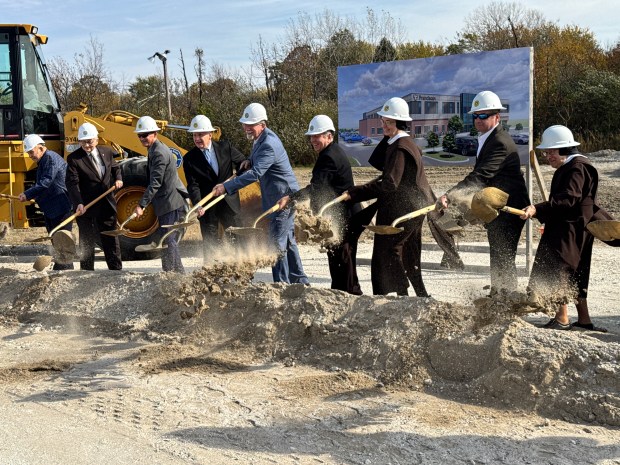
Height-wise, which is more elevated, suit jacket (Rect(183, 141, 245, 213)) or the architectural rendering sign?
the architectural rendering sign

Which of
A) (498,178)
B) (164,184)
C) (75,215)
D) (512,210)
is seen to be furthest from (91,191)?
(512,210)

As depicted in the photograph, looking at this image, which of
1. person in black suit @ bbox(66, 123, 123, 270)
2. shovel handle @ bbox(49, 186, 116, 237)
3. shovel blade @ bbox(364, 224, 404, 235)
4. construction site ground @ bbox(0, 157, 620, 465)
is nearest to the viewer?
construction site ground @ bbox(0, 157, 620, 465)

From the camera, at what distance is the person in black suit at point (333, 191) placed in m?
7.23

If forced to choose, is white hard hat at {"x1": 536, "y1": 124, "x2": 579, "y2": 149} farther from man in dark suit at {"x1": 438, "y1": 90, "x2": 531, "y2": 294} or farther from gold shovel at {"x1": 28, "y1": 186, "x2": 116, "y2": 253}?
gold shovel at {"x1": 28, "y1": 186, "x2": 116, "y2": 253}

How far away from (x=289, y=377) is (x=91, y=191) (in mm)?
4181

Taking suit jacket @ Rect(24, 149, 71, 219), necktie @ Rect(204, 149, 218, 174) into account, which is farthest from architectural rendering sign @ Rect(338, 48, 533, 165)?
suit jacket @ Rect(24, 149, 71, 219)

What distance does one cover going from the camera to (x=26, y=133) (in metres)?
11.6

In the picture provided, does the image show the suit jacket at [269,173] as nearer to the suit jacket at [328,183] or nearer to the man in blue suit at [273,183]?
the man in blue suit at [273,183]

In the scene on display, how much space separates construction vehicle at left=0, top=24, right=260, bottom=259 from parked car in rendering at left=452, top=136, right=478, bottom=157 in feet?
8.94

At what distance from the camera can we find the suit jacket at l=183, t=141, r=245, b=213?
324 inches

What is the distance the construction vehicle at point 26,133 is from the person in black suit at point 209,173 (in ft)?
8.72

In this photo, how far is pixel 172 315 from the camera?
703cm

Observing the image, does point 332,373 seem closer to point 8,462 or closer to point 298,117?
point 8,462

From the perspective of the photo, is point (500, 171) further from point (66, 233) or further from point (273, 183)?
point (66, 233)
